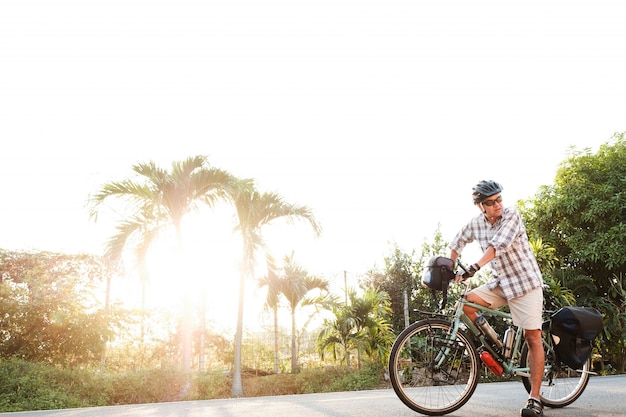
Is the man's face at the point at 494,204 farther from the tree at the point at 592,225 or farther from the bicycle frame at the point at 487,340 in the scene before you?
the tree at the point at 592,225

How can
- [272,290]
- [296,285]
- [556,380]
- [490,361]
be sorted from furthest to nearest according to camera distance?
[296,285] → [272,290] → [556,380] → [490,361]

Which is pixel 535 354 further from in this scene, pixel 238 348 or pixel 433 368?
pixel 238 348

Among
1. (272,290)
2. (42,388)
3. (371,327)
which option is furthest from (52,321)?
(371,327)

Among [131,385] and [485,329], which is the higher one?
[485,329]

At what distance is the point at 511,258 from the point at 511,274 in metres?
0.12

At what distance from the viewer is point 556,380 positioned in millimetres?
4270

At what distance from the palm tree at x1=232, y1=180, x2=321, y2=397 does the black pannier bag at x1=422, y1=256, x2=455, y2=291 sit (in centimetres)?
983

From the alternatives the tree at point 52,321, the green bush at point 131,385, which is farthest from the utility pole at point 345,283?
the tree at point 52,321

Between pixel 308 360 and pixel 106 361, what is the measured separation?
18.4 ft

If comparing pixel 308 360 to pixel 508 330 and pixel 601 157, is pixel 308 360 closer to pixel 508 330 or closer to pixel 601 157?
pixel 508 330

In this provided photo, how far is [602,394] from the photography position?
498cm

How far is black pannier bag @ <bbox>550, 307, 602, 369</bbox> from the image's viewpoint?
411 centimetres

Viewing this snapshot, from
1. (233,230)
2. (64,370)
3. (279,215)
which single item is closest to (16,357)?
(64,370)

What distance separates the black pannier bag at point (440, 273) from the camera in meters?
3.89
